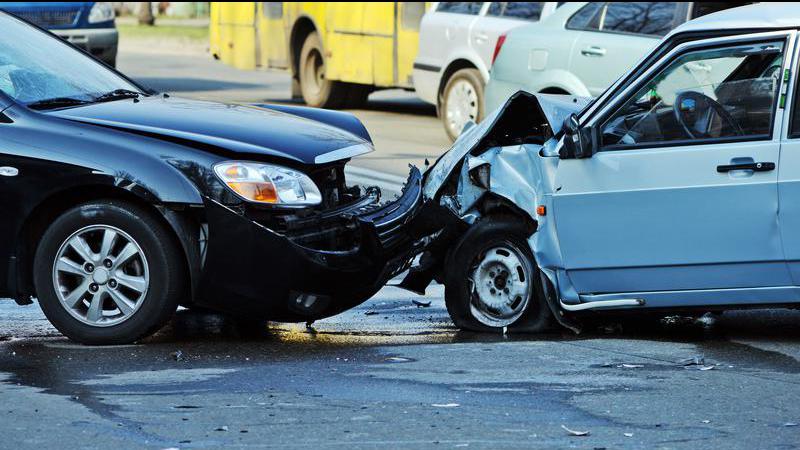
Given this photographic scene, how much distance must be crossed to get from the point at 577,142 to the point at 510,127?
0.61 metres

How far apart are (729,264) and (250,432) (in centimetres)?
235

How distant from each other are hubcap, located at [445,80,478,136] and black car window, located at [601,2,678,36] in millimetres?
2950

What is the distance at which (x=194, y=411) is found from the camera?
18.3 feet

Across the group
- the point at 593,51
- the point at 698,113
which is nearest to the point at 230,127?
the point at 698,113

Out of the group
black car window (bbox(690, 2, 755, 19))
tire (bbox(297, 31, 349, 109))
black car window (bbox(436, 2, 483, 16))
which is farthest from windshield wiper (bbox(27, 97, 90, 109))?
tire (bbox(297, 31, 349, 109))

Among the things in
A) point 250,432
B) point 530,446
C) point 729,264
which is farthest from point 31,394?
point 729,264

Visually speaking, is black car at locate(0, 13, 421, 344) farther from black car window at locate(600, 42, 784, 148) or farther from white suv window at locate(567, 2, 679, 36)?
white suv window at locate(567, 2, 679, 36)

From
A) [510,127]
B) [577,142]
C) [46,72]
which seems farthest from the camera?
[46,72]

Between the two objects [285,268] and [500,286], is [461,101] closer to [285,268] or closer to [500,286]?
[500,286]

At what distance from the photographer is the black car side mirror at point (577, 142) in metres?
6.75

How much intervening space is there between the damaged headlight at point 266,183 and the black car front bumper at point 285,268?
0.11 m

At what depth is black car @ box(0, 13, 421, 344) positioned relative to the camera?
654cm

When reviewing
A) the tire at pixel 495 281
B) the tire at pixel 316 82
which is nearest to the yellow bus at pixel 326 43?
the tire at pixel 316 82

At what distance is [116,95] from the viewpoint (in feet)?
25.1
